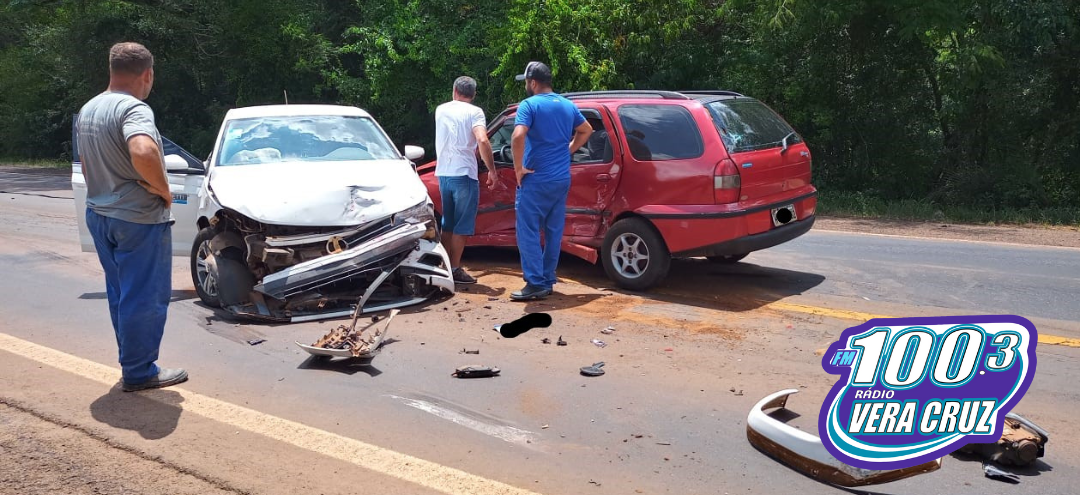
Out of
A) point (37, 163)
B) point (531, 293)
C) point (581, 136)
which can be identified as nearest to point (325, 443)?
point (531, 293)

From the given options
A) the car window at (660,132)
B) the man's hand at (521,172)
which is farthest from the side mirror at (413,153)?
the car window at (660,132)

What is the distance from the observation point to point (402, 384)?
17.7 feet

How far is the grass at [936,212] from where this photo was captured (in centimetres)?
1364

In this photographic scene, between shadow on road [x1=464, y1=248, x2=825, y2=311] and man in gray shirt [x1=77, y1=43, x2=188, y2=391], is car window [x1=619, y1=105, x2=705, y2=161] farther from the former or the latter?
man in gray shirt [x1=77, y1=43, x2=188, y2=391]

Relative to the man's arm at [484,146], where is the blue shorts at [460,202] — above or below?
below

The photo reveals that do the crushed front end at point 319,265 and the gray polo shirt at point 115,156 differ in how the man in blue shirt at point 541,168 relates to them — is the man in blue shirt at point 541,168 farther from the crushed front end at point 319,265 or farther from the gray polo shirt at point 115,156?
the gray polo shirt at point 115,156

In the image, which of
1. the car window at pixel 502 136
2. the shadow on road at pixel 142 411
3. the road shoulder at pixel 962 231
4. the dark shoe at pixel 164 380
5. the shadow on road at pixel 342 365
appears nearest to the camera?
the shadow on road at pixel 142 411

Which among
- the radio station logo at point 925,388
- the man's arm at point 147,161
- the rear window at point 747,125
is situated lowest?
the radio station logo at point 925,388

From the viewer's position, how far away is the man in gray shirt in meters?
5.02

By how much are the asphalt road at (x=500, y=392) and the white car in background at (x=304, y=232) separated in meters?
0.30

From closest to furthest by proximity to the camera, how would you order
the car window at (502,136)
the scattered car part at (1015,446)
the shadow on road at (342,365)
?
the scattered car part at (1015,446), the shadow on road at (342,365), the car window at (502,136)

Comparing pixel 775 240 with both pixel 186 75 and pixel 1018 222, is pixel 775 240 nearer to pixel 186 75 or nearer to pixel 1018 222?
pixel 1018 222

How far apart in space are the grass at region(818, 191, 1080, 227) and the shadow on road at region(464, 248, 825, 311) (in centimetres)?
596

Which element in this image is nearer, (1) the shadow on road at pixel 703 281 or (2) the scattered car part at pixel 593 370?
(2) the scattered car part at pixel 593 370
